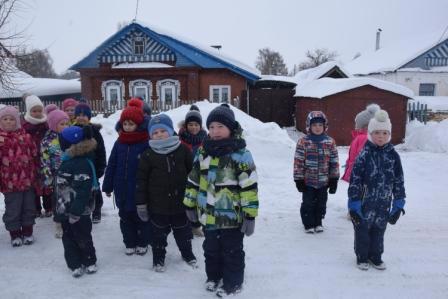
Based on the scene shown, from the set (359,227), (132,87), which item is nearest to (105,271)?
(359,227)

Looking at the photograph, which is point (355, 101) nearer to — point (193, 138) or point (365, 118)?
point (365, 118)

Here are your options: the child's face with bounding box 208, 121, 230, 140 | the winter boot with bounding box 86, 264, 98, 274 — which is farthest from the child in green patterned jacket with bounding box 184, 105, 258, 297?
the winter boot with bounding box 86, 264, 98, 274

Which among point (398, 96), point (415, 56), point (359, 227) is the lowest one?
point (359, 227)

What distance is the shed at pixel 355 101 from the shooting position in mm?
15195

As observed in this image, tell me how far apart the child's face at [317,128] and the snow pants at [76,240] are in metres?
2.89

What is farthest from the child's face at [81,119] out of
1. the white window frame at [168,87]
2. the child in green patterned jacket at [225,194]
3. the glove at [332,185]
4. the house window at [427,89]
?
the house window at [427,89]

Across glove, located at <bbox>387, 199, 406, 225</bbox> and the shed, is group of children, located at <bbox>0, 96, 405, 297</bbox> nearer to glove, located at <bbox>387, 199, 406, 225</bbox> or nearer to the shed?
glove, located at <bbox>387, 199, 406, 225</bbox>

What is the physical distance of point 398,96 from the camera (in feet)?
50.2

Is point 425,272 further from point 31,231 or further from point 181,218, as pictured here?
point 31,231

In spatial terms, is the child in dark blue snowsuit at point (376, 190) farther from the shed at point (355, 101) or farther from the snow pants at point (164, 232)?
the shed at point (355, 101)

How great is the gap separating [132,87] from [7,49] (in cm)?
956

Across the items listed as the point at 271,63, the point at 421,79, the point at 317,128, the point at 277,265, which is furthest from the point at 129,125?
the point at 271,63

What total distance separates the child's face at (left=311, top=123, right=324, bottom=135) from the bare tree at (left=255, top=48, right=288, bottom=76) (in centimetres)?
5193

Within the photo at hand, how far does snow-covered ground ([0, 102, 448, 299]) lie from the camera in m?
3.46
